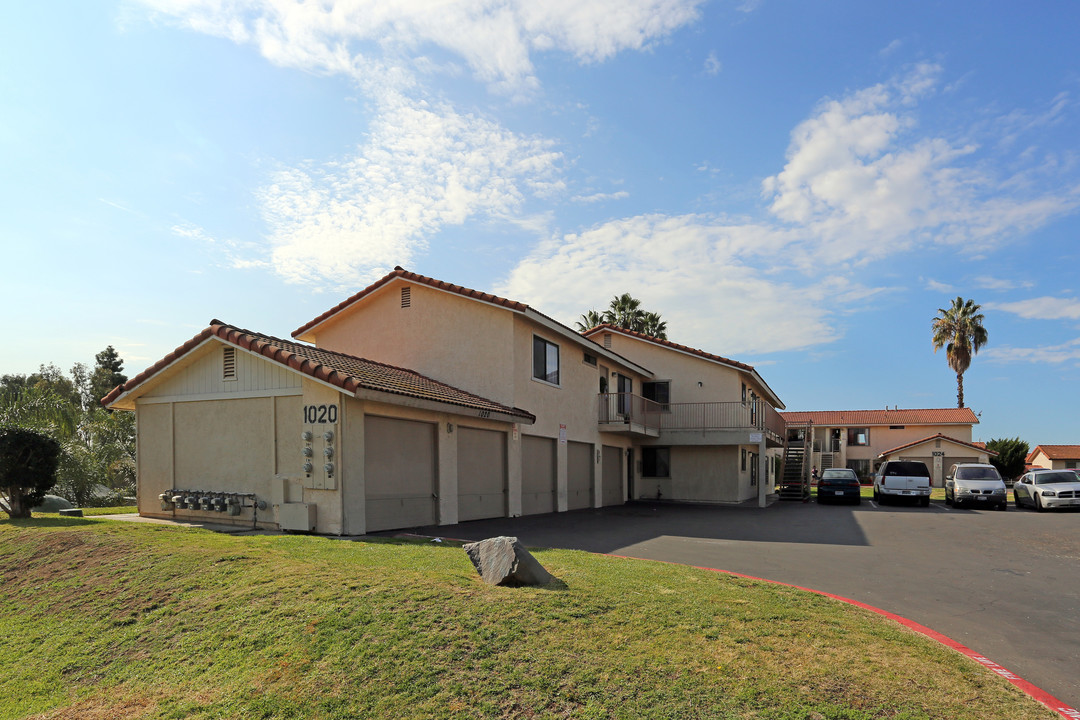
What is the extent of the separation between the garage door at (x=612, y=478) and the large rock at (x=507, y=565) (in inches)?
703

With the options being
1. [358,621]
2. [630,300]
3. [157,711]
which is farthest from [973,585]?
[630,300]

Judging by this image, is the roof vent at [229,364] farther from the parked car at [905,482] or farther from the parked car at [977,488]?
the parked car at [977,488]

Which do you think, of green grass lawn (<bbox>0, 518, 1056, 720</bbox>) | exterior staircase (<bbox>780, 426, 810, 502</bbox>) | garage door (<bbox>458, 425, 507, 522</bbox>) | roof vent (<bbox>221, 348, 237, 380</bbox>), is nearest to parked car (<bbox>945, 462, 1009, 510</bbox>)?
exterior staircase (<bbox>780, 426, 810, 502</bbox>)

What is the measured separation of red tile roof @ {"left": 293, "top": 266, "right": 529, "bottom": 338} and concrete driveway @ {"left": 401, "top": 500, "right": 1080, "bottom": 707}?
18.4ft

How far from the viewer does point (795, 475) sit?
35.7 meters

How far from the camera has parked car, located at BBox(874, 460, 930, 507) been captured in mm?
26594

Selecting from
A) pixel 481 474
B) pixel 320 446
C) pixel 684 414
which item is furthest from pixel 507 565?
pixel 684 414

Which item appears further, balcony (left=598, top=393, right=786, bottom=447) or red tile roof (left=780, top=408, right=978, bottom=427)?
red tile roof (left=780, top=408, right=978, bottom=427)

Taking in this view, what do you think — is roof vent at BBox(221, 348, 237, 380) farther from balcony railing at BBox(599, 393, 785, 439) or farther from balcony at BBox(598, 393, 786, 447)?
balcony railing at BBox(599, 393, 785, 439)

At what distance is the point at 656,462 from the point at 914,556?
17701 millimetres

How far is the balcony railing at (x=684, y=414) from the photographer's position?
25578 mm

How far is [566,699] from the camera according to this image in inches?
199

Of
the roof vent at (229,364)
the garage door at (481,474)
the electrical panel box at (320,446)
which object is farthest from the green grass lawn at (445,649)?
the garage door at (481,474)

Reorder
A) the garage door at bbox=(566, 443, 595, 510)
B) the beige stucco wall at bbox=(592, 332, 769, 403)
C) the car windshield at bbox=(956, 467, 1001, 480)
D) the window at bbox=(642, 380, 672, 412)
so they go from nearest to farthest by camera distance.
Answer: the garage door at bbox=(566, 443, 595, 510) → the car windshield at bbox=(956, 467, 1001, 480) → the beige stucco wall at bbox=(592, 332, 769, 403) → the window at bbox=(642, 380, 672, 412)
